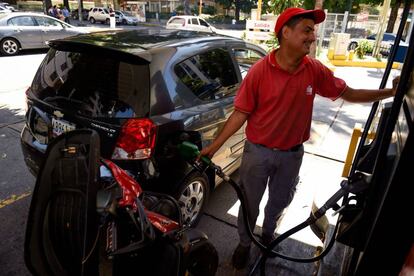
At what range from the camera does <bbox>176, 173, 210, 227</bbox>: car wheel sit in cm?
283

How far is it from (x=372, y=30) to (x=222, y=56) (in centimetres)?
1626

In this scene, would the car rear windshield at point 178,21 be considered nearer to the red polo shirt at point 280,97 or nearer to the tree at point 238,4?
the red polo shirt at point 280,97

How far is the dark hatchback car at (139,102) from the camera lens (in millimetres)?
2404

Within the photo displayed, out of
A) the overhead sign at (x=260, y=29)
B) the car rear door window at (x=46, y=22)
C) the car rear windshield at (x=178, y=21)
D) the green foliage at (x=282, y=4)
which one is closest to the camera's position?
the car rear door window at (x=46, y=22)

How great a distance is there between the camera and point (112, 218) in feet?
4.33

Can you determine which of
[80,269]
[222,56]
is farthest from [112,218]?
[222,56]

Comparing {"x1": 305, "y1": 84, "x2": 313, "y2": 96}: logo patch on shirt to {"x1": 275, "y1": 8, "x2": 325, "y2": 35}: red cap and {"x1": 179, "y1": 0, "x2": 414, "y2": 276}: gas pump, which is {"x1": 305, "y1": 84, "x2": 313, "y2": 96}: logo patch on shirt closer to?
Result: {"x1": 275, "y1": 8, "x2": 325, "y2": 35}: red cap

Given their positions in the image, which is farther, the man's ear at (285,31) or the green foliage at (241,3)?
the green foliage at (241,3)

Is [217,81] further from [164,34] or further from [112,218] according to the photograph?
[112,218]

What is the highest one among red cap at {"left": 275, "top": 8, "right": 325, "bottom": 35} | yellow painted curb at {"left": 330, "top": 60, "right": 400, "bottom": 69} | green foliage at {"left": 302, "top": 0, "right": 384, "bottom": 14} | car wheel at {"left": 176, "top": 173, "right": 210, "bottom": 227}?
green foliage at {"left": 302, "top": 0, "right": 384, "bottom": 14}

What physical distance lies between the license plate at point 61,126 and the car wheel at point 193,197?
3.28 ft

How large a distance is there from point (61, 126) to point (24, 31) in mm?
10912

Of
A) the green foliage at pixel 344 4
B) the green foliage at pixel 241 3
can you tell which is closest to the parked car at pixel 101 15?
the green foliage at pixel 241 3

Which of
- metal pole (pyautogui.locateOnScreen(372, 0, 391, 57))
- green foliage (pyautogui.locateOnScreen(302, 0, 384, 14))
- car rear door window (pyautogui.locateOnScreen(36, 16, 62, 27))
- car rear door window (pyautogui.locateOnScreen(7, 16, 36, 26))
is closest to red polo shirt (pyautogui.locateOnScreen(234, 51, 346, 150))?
car rear door window (pyautogui.locateOnScreen(7, 16, 36, 26))
